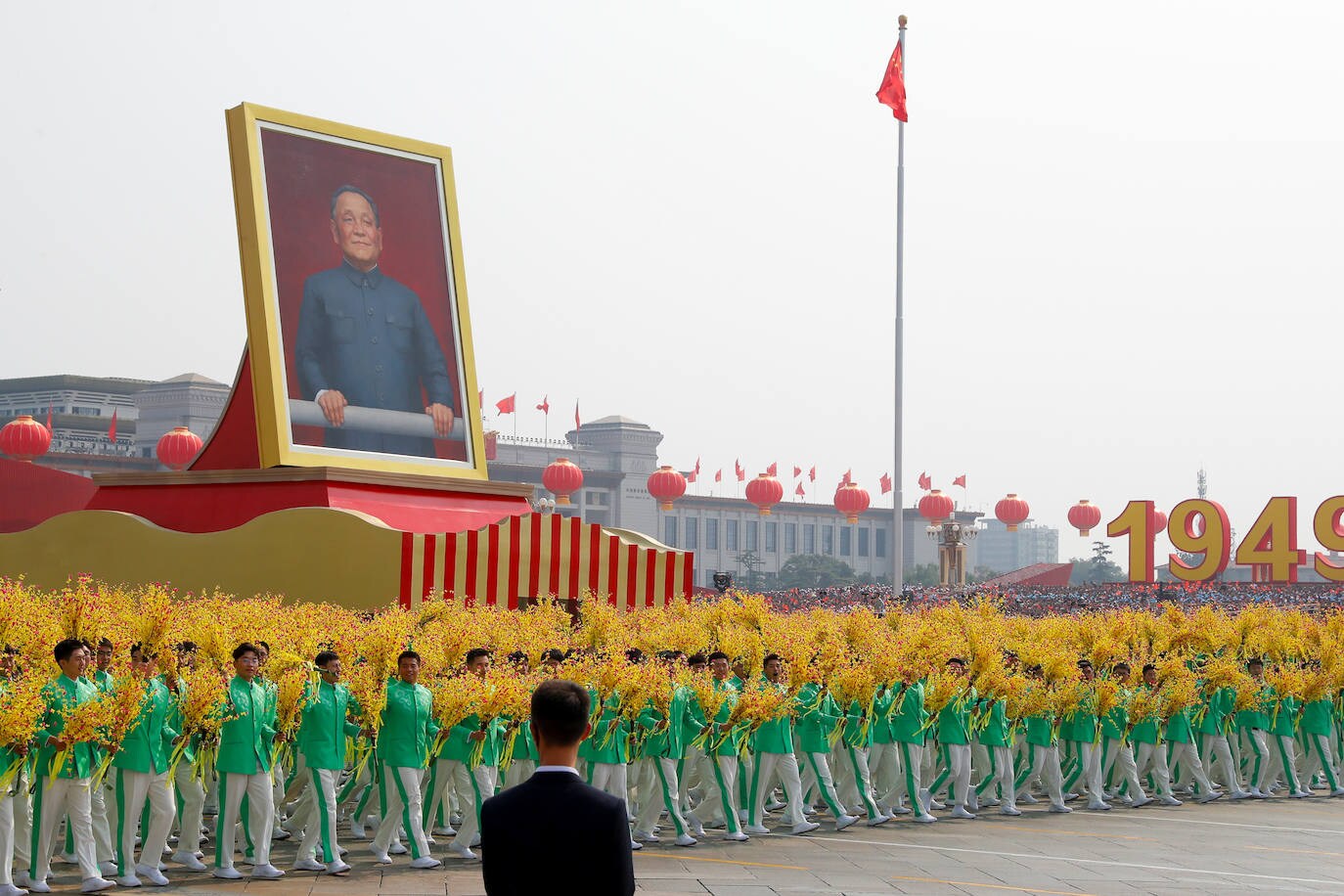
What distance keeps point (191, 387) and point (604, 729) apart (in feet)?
234

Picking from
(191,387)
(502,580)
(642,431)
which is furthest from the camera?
(642,431)

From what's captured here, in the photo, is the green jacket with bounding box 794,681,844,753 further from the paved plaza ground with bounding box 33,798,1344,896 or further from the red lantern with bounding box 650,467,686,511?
the red lantern with bounding box 650,467,686,511

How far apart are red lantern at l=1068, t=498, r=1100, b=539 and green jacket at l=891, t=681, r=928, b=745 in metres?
60.2

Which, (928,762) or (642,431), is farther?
(642,431)

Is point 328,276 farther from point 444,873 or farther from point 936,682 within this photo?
point 444,873

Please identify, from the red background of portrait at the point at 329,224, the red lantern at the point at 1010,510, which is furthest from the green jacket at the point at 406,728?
the red lantern at the point at 1010,510

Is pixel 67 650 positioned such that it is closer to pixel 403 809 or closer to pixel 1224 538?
pixel 403 809

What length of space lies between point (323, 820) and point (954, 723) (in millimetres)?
6409

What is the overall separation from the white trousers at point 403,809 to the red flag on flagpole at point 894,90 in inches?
940

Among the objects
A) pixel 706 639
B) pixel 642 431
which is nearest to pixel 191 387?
pixel 642 431

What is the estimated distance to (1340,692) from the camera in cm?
1886

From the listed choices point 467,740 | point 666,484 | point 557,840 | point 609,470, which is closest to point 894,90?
point 467,740

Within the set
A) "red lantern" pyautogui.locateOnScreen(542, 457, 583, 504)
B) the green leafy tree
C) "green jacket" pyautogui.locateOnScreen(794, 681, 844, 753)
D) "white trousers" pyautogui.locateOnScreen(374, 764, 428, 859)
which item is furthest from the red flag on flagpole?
the green leafy tree

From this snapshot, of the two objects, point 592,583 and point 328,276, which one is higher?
point 328,276
